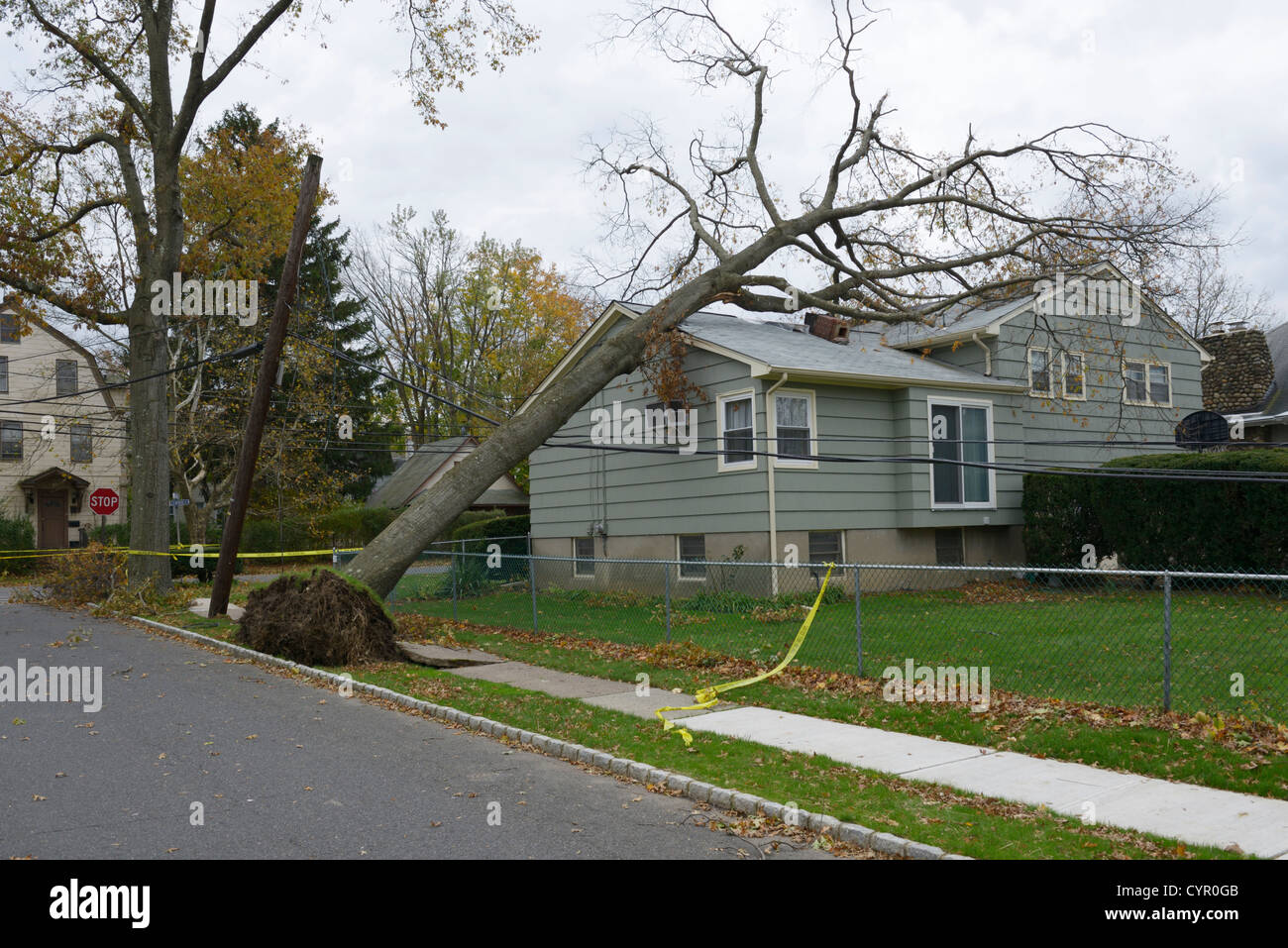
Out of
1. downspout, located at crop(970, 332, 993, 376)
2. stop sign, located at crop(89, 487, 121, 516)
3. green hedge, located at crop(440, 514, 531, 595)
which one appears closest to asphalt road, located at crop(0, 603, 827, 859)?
green hedge, located at crop(440, 514, 531, 595)

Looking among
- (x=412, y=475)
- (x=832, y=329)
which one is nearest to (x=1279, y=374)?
(x=832, y=329)

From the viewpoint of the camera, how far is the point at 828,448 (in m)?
18.2

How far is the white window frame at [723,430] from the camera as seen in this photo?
56.9ft

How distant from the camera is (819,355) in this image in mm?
18891

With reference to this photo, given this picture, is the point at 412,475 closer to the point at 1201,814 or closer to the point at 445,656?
the point at 445,656

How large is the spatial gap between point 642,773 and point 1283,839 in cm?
A: 411

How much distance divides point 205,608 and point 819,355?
13.6 metres

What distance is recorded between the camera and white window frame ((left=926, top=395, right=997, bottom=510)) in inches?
744

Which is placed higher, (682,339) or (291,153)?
(291,153)

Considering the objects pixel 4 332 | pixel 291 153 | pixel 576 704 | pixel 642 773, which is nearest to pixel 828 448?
pixel 576 704

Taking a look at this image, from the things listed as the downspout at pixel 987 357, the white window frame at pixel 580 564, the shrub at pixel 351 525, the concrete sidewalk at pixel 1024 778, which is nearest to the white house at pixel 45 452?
the shrub at pixel 351 525

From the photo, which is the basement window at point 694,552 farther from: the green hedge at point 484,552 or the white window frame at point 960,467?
the white window frame at point 960,467

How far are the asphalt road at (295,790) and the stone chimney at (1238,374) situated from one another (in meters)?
26.1
